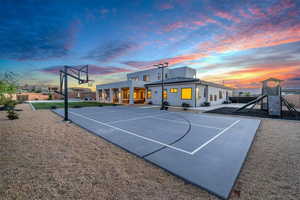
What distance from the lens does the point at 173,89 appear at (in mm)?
17062

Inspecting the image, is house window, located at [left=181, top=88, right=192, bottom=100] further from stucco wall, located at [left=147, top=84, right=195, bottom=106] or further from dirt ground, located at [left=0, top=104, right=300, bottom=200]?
dirt ground, located at [left=0, top=104, right=300, bottom=200]

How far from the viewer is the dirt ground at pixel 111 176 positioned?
1743 millimetres

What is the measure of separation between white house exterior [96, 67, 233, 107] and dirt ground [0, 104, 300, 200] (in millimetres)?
12287

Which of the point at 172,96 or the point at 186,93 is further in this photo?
the point at 172,96

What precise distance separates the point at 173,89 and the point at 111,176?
15.8m

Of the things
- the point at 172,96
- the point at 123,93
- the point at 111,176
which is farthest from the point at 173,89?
the point at 111,176

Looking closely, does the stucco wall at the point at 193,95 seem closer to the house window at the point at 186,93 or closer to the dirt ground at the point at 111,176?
the house window at the point at 186,93

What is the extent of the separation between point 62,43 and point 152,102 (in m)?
14.4

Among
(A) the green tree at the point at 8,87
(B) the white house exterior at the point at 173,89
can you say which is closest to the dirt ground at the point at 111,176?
(A) the green tree at the point at 8,87

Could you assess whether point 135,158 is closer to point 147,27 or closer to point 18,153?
point 18,153

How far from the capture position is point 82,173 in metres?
2.27

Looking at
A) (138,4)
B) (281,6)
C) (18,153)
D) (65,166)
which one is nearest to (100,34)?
(138,4)

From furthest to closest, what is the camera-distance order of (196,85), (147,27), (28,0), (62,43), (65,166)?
1. (196,85)
2. (62,43)
3. (147,27)
4. (28,0)
5. (65,166)

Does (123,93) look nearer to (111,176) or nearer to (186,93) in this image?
(186,93)
